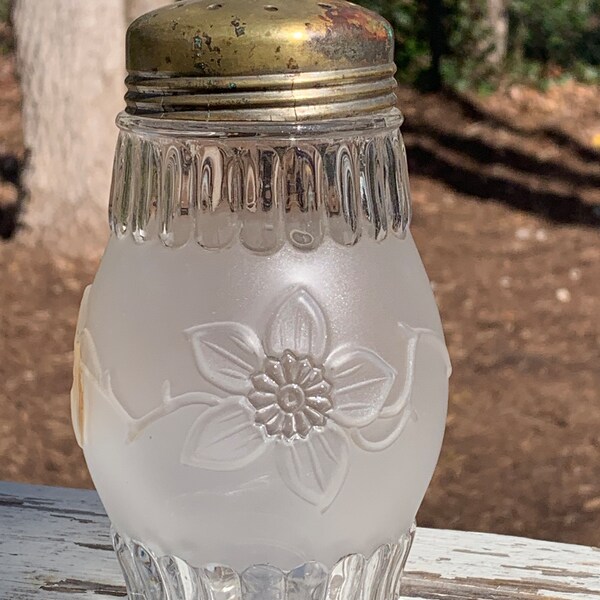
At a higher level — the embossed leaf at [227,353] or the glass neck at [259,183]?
the glass neck at [259,183]

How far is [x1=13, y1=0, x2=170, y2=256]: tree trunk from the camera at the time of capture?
369cm

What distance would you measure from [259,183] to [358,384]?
0.70ft

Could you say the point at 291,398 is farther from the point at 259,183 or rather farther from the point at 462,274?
the point at 462,274

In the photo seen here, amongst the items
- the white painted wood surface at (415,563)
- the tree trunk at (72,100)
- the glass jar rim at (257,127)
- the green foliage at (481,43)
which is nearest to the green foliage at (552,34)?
the green foliage at (481,43)

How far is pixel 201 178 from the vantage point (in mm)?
993

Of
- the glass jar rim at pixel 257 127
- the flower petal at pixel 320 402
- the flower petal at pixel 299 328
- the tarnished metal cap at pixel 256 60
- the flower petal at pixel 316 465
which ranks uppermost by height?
the tarnished metal cap at pixel 256 60

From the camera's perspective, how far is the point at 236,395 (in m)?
0.98

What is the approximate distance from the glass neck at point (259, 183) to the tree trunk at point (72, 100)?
2809mm

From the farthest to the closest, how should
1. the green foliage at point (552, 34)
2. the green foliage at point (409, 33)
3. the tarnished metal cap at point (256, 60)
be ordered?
the green foliage at point (552, 34), the green foliage at point (409, 33), the tarnished metal cap at point (256, 60)

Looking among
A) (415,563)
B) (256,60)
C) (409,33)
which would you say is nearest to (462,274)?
(409,33)

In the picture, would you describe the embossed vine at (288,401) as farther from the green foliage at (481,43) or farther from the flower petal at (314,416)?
the green foliage at (481,43)

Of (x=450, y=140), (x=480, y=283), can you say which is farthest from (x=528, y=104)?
(x=480, y=283)

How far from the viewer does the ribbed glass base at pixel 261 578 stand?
105 cm

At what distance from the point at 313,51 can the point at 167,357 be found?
0.31 metres
